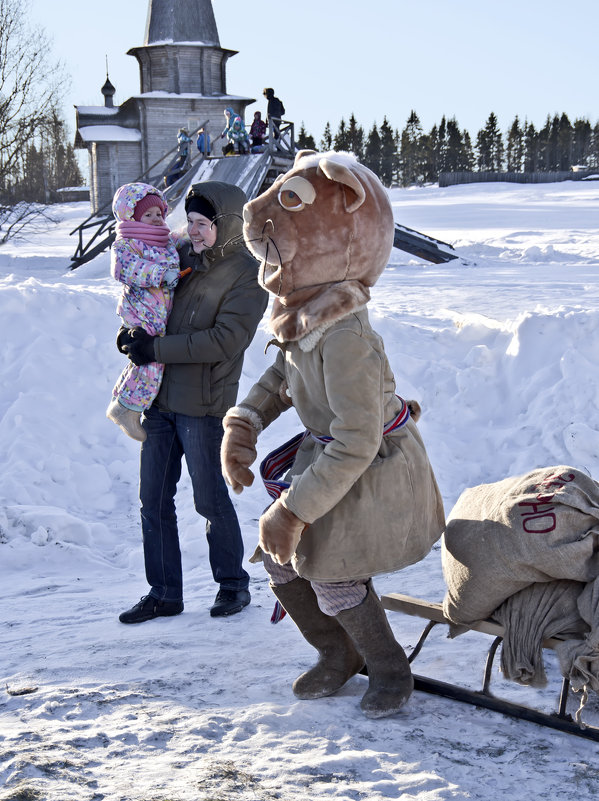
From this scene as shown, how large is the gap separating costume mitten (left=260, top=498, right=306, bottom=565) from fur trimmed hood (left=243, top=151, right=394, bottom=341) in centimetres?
53

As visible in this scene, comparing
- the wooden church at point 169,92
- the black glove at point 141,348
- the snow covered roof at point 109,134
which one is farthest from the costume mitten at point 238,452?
the snow covered roof at point 109,134

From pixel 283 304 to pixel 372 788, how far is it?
4.65ft

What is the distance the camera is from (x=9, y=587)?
426 cm

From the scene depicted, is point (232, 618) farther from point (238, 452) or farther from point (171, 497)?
point (238, 452)

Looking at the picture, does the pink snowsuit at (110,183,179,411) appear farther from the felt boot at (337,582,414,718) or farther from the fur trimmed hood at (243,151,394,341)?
the felt boot at (337,582,414,718)

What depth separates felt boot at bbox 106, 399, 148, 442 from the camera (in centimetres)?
364

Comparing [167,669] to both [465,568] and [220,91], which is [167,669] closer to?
[465,568]

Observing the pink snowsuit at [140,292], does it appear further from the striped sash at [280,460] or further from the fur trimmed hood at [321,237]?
the fur trimmed hood at [321,237]

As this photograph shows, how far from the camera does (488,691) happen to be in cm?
269

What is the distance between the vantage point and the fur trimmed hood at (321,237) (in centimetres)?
246

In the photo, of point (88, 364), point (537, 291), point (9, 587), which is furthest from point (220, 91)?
point (9, 587)

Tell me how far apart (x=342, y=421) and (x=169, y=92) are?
107 ft

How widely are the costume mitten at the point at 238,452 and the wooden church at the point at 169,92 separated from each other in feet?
101

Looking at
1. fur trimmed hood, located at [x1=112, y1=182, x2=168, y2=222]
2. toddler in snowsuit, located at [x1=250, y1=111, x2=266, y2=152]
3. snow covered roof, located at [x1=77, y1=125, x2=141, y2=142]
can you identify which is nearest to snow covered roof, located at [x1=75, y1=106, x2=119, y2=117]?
snow covered roof, located at [x1=77, y1=125, x2=141, y2=142]
